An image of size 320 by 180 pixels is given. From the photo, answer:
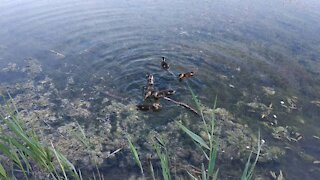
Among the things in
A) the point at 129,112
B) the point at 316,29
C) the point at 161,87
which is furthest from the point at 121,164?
the point at 316,29

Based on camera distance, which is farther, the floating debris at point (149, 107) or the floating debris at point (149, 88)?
the floating debris at point (149, 88)

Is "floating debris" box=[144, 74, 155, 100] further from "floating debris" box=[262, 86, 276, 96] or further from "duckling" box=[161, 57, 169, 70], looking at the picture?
"floating debris" box=[262, 86, 276, 96]

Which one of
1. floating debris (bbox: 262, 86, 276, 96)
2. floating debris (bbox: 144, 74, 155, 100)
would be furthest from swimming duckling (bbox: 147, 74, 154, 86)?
floating debris (bbox: 262, 86, 276, 96)

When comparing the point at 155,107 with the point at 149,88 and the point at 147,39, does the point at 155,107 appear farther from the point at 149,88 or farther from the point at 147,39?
the point at 147,39

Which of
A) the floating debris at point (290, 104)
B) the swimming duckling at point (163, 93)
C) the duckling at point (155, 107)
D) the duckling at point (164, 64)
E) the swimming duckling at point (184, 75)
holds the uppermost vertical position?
the duckling at point (164, 64)

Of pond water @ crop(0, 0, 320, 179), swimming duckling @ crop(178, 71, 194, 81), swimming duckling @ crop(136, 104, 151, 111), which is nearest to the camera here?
pond water @ crop(0, 0, 320, 179)

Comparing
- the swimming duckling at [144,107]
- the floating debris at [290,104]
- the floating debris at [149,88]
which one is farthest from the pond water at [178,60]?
the floating debris at [149,88]

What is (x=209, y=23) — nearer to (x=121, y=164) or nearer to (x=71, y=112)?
(x=71, y=112)

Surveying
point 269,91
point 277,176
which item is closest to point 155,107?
point 277,176

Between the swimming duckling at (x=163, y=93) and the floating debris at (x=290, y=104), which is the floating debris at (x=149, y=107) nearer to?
the swimming duckling at (x=163, y=93)
